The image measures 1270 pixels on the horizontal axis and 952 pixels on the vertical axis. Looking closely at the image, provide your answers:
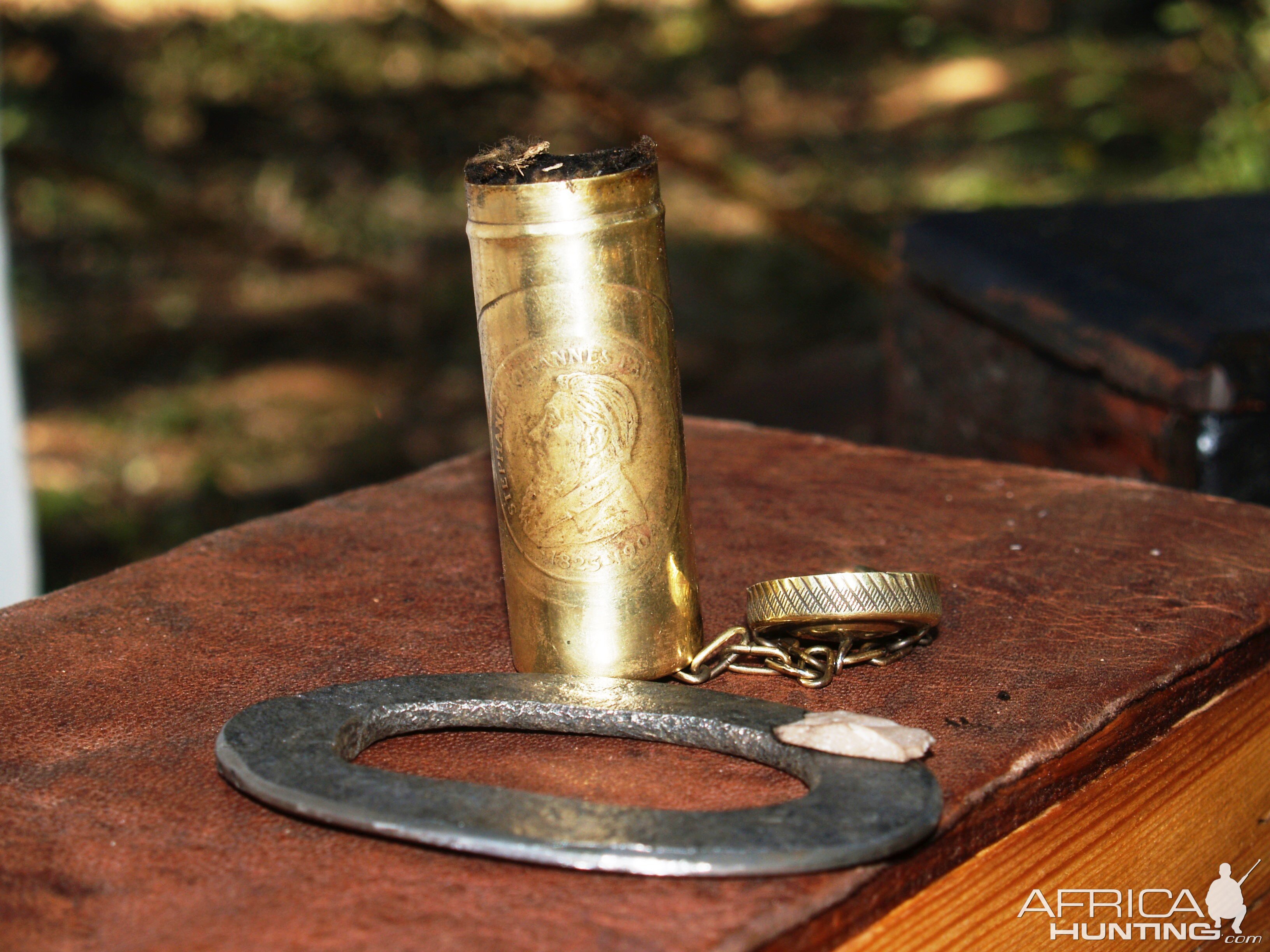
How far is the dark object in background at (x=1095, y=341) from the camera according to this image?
4.54 feet

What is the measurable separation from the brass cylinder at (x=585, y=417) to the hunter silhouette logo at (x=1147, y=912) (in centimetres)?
27

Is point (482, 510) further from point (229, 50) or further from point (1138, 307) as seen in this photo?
point (229, 50)

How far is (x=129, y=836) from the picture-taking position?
72cm

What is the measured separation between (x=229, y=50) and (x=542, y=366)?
4154mm

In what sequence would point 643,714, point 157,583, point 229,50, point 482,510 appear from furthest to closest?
point 229,50 < point 482,510 < point 157,583 < point 643,714

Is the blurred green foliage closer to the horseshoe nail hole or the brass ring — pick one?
the brass ring

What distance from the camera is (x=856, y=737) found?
736 mm

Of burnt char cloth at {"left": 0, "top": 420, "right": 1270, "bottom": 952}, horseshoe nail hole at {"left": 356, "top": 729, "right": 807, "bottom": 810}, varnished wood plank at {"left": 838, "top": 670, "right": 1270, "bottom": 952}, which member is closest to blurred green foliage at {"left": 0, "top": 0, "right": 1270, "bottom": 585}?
burnt char cloth at {"left": 0, "top": 420, "right": 1270, "bottom": 952}

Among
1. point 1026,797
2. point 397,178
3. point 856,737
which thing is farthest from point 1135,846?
point 397,178

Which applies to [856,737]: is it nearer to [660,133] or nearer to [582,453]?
[582,453]

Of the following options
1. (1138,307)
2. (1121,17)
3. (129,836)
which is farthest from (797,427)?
(1121,17)

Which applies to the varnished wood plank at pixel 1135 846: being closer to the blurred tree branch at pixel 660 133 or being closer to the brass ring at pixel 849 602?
the brass ring at pixel 849 602

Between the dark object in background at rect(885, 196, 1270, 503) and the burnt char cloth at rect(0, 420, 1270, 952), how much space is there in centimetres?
21

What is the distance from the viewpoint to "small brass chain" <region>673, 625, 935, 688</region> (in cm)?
88
